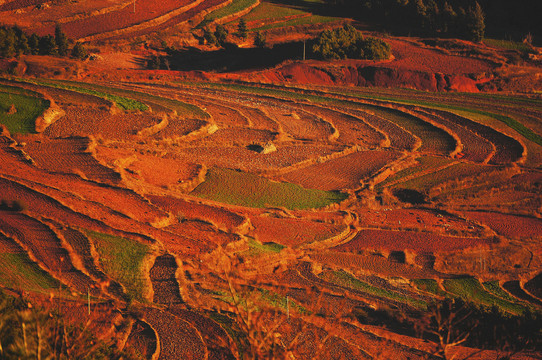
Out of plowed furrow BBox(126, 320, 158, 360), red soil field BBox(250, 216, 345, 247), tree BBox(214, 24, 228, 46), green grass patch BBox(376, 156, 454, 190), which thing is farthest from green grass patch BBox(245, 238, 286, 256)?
tree BBox(214, 24, 228, 46)

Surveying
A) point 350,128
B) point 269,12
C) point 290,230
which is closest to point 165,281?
point 290,230

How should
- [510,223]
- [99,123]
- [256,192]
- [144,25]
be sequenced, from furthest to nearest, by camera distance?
[144,25] < [99,123] < [256,192] < [510,223]

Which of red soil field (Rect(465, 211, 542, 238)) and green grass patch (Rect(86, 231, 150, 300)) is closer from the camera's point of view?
green grass patch (Rect(86, 231, 150, 300))

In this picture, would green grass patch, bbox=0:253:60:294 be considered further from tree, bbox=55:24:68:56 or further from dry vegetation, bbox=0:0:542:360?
tree, bbox=55:24:68:56

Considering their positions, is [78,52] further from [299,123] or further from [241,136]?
[241,136]

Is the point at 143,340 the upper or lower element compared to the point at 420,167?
upper

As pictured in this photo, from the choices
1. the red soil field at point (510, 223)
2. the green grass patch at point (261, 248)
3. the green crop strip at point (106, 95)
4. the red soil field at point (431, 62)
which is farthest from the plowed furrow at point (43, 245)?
the red soil field at point (431, 62)

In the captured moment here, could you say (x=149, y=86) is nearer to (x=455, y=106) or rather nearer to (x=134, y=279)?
(x=455, y=106)
